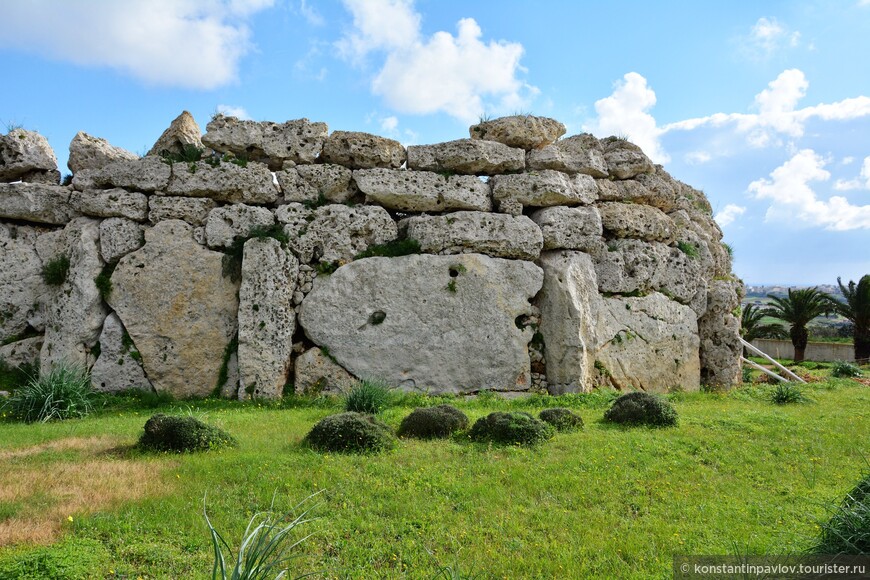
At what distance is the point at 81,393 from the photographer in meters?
10.5

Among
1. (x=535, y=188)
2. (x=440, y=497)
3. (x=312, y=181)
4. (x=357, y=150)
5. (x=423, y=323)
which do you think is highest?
(x=357, y=150)

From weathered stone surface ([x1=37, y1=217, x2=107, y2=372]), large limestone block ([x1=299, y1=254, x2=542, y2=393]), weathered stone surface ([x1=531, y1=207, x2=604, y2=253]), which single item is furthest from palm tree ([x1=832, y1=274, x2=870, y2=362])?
→ weathered stone surface ([x1=37, y1=217, x2=107, y2=372])

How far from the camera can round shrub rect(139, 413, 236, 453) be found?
7.72 m

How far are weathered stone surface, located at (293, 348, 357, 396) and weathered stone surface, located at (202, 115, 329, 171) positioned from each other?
4.43 meters

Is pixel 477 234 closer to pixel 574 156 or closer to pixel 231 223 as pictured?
pixel 574 156

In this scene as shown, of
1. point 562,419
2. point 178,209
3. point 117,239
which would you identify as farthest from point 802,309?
point 117,239

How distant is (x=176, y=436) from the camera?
7711 mm

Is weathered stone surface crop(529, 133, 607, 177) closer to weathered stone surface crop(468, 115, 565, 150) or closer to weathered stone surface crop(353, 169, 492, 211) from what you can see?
weathered stone surface crop(468, 115, 565, 150)

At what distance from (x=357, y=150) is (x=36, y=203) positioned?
7.11 m

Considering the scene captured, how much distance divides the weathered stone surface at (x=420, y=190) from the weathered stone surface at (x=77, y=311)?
5750 millimetres

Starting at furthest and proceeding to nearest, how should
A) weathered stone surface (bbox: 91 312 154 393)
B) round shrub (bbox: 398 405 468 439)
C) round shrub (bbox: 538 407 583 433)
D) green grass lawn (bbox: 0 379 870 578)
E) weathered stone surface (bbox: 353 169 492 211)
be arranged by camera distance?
weathered stone surface (bbox: 353 169 492 211) → weathered stone surface (bbox: 91 312 154 393) → round shrub (bbox: 538 407 583 433) → round shrub (bbox: 398 405 468 439) → green grass lawn (bbox: 0 379 870 578)

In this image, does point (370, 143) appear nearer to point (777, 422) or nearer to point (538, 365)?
point (538, 365)

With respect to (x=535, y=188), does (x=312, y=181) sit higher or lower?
lower

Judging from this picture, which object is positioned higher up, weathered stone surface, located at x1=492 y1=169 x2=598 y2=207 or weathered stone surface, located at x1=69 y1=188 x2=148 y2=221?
weathered stone surface, located at x1=492 y1=169 x2=598 y2=207
